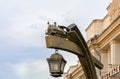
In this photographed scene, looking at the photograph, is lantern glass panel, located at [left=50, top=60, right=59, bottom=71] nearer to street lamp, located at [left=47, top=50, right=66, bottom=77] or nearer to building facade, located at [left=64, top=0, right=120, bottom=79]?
street lamp, located at [left=47, top=50, right=66, bottom=77]

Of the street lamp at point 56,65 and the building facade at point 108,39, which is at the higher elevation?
the building facade at point 108,39

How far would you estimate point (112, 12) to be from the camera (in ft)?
120

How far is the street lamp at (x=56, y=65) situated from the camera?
815cm

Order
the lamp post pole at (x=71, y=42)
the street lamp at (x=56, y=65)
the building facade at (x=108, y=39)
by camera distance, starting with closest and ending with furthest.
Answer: the lamp post pole at (x=71, y=42)
the street lamp at (x=56, y=65)
the building facade at (x=108, y=39)

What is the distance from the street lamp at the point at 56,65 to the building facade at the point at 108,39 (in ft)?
81.3

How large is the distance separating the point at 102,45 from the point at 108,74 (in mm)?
3408

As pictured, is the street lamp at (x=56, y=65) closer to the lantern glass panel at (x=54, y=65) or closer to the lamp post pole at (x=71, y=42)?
the lantern glass panel at (x=54, y=65)

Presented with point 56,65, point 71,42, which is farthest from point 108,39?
point 56,65

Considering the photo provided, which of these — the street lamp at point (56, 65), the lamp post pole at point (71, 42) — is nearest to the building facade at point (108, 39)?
the lamp post pole at point (71, 42)

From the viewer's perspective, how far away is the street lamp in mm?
8148

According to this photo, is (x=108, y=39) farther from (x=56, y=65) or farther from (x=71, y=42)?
(x=56, y=65)

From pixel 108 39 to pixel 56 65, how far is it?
28488 mm

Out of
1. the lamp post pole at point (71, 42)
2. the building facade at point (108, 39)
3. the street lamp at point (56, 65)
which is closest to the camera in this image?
the lamp post pole at point (71, 42)

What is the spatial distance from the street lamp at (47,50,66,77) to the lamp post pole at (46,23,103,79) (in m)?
0.21
